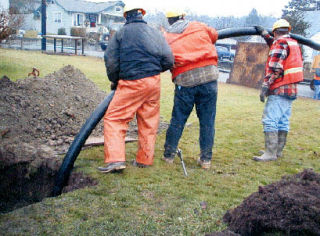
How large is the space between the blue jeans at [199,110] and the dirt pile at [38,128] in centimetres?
130

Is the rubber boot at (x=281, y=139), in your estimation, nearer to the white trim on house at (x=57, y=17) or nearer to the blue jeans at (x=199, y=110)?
the blue jeans at (x=199, y=110)

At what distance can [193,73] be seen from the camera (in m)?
4.33

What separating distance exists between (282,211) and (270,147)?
2.58 metres

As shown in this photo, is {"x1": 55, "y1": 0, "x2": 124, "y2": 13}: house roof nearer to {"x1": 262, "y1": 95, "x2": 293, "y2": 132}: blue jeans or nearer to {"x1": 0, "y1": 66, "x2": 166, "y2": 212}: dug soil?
{"x1": 0, "y1": 66, "x2": 166, "y2": 212}: dug soil

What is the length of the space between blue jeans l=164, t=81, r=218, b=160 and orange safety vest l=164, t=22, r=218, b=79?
0.96ft

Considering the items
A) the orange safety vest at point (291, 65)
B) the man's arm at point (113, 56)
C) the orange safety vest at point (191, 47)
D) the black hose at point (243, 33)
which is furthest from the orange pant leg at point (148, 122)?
the orange safety vest at point (291, 65)

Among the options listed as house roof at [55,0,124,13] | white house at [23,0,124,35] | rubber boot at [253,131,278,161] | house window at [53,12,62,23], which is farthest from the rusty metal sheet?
house window at [53,12,62,23]

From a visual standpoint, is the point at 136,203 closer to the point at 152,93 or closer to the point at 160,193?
the point at 160,193

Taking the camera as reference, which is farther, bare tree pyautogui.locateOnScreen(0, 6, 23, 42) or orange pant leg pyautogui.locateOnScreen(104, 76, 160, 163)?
bare tree pyautogui.locateOnScreen(0, 6, 23, 42)

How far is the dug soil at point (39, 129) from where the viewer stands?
454 cm

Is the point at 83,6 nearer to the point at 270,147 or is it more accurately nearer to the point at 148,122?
the point at 270,147

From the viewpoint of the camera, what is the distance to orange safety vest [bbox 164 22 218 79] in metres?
4.28

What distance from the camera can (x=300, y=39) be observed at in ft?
18.6

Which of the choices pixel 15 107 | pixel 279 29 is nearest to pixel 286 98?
pixel 279 29
